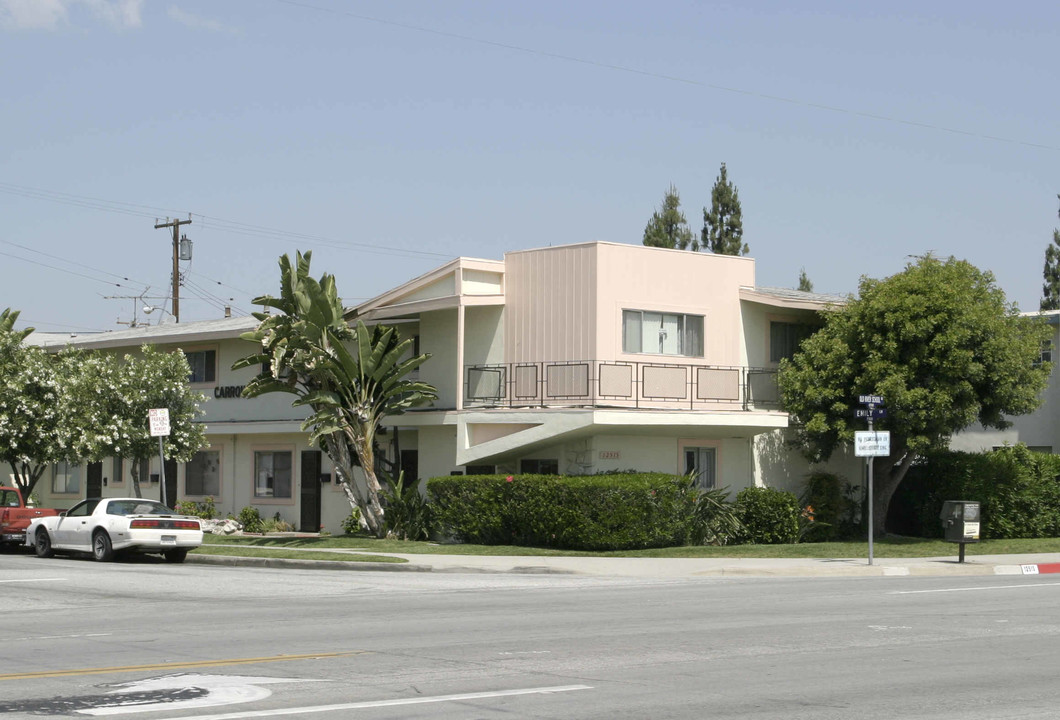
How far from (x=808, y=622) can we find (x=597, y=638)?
2.92m

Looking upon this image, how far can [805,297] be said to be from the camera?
3184 cm

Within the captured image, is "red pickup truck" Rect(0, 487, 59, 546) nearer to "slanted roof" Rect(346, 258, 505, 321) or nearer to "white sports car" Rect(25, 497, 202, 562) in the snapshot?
"white sports car" Rect(25, 497, 202, 562)

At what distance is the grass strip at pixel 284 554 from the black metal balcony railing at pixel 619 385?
5.94 metres

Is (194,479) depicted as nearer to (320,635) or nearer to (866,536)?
(866,536)

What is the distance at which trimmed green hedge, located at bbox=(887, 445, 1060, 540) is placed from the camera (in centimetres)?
3078

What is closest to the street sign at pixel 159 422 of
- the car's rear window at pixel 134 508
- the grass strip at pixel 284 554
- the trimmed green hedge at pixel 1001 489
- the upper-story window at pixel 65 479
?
the car's rear window at pixel 134 508

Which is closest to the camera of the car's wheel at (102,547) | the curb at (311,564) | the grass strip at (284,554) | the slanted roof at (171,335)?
the curb at (311,564)

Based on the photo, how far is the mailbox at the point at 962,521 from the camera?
81.9 feet

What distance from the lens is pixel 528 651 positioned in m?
12.0

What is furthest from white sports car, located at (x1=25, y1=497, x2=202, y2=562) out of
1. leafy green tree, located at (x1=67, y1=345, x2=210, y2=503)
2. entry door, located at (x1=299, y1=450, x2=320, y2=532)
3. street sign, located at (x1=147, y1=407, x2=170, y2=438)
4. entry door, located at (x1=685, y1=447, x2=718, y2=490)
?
entry door, located at (x1=685, y1=447, x2=718, y2=490)

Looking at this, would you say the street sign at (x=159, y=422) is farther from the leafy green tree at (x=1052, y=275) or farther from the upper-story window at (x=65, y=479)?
the leafy green tree at (x=1052, y=275)

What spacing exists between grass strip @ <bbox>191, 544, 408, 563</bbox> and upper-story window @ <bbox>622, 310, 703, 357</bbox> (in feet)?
25.7

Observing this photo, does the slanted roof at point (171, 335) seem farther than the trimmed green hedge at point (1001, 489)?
Yes

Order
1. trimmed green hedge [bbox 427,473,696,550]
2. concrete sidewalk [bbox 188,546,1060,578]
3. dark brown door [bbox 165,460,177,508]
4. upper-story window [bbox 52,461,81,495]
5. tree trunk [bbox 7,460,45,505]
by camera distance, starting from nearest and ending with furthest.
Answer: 1. concrete sidewalk [bbox 188,546,1060,578]
2. trimmed green hedge [bbox 427,473,696,550]
3. tree trunk [bbox 7,460,45,505]
4. dark brown door [bbox 165,460,177,508]
5. upper-story window [bbox 52,461,81,495]
